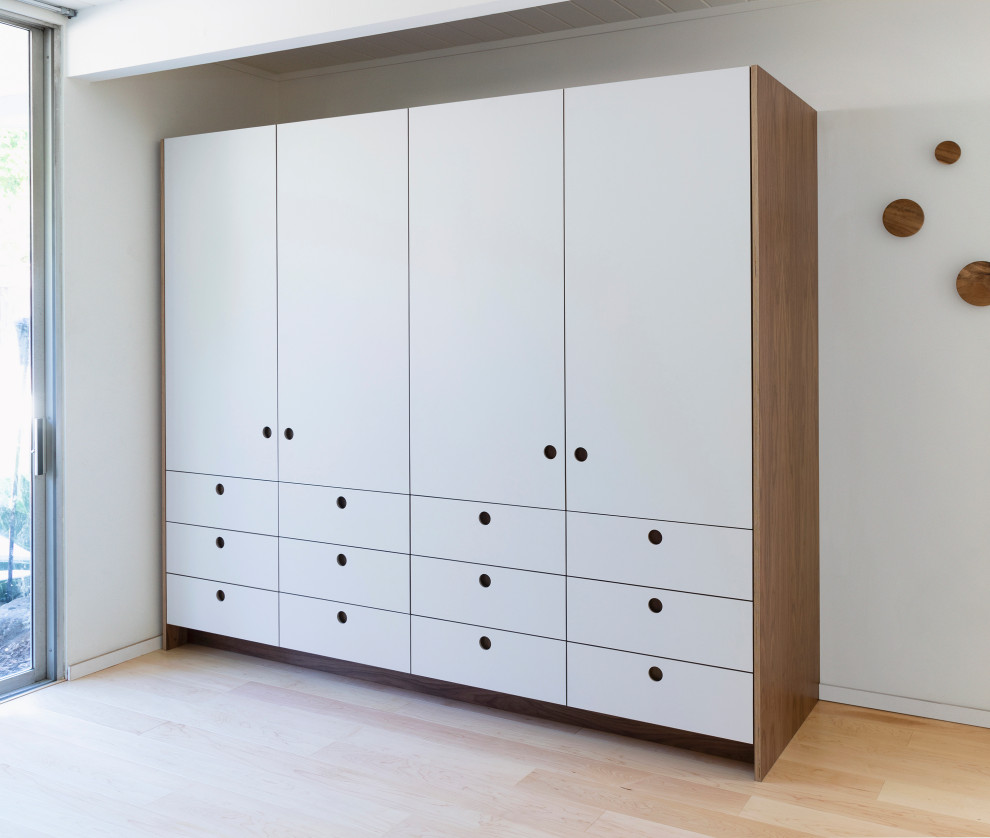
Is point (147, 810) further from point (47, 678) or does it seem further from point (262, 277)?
point (262, 277)

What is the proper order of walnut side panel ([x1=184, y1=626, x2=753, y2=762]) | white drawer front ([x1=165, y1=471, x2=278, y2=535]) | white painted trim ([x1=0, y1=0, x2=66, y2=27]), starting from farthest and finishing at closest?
1. white drawer front ([x1=165, y1=471, x2=278, y2=535])
2. white painted trim ([x1=0, y1=0, x2=66, y2=27])
3. walnut side panel ([x1=184, y1=626, x2=753, y2=762])

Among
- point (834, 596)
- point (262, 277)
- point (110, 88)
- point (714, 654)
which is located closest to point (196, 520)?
point (262, 277)

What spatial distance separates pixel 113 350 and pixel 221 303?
45cm

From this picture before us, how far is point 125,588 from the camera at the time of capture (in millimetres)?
3590

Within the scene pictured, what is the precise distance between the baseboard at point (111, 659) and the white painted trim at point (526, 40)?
242 cm

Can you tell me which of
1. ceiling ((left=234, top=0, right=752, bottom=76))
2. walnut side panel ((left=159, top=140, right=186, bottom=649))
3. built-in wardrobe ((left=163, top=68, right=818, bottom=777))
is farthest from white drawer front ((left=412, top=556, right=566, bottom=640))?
ceiling ((left=234, top=0, right=752, bottom=76))

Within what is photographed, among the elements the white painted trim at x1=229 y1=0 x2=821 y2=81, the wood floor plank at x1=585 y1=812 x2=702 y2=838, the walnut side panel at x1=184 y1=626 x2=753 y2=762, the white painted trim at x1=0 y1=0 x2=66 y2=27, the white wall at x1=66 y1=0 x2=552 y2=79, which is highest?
the white painted trim at x1=229 y1=0 x2=821 y2=81

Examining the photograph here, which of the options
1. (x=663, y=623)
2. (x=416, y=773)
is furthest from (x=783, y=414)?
(x=416, y=773)

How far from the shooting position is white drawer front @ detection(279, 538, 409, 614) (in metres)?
3.19

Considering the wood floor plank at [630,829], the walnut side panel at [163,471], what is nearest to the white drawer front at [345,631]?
the walnut side panel at [163,471]

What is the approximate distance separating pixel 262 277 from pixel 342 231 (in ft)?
1.30

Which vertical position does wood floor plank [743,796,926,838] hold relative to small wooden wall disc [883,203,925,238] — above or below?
below

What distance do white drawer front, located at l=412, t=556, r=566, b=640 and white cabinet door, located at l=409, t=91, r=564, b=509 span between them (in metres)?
0.25

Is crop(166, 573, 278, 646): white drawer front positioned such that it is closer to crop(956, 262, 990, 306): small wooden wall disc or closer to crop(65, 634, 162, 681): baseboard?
crop(65, 634, 162, 681): baseboard
